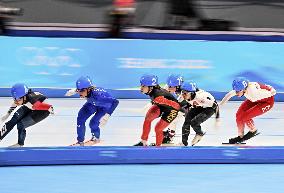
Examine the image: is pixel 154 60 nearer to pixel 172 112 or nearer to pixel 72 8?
pixel 72 8

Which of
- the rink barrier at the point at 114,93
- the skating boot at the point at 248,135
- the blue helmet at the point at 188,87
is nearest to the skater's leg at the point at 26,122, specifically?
the blue helmet at the point at 188,87

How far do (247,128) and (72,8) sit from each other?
17.3ft

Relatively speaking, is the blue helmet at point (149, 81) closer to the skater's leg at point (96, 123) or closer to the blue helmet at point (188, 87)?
the blue helmet at point (188, 87)

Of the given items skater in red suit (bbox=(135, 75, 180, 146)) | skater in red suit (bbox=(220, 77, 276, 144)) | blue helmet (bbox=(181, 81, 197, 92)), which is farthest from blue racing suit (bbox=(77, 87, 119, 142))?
skater in red suit (bbox=(220, 77, 276, 144))

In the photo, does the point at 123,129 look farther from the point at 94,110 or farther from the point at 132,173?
the point at 132,173

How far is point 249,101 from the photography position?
8.45 metres

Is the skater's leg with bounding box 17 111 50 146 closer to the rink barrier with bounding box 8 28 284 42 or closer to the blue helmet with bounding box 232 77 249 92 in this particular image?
the blue helmet with bounding box 232 77 249 92

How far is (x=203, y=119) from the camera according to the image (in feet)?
26.9

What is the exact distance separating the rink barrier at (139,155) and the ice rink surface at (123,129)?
1.41ft

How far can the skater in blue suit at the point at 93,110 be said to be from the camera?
25.7 feet

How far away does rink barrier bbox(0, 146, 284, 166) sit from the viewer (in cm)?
754

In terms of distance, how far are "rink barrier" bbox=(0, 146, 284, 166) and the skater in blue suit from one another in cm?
28

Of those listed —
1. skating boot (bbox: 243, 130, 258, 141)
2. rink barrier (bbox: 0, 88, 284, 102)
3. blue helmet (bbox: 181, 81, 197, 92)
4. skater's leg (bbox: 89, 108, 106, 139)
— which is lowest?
skating boot (bbox: 243, 130, 258, 141)

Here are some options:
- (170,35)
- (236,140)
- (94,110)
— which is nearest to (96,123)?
(94,110)
